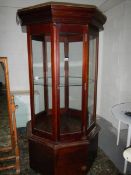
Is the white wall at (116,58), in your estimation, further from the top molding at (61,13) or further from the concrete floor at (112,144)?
the top molding at (61,13)

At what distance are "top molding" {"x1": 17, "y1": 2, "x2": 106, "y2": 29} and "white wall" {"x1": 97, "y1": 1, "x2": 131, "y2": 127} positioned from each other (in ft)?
4.64

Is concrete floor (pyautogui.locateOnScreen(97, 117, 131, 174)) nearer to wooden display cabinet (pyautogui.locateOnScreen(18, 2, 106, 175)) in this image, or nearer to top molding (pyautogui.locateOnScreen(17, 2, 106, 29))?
wooden display cabinet (pyautogui.locateOnScreen(18, 2, 106, 175))

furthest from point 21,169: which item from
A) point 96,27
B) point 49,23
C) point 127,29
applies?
point 127,29

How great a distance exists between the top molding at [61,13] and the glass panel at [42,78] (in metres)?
0.27

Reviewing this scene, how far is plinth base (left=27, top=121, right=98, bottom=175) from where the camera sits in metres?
1.70

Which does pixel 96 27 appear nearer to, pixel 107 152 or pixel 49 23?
pixel 49 23

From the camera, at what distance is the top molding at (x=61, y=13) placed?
138 centimetres

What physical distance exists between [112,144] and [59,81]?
5.51 ft

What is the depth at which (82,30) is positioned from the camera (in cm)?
154

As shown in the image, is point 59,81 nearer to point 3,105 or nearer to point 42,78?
point 42,78

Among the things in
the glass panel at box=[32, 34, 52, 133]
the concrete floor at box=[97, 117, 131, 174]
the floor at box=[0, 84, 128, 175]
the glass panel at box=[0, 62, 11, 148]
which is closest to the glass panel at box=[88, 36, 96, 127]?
the glass panel at box=[32, 34, 52, 133]

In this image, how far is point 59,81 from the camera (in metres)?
1.64

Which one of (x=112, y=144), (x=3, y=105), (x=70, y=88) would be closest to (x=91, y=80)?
(x=70, y=88)

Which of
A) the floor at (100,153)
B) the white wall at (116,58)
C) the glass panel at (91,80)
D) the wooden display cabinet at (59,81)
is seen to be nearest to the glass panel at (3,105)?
the floor at (100,153)
